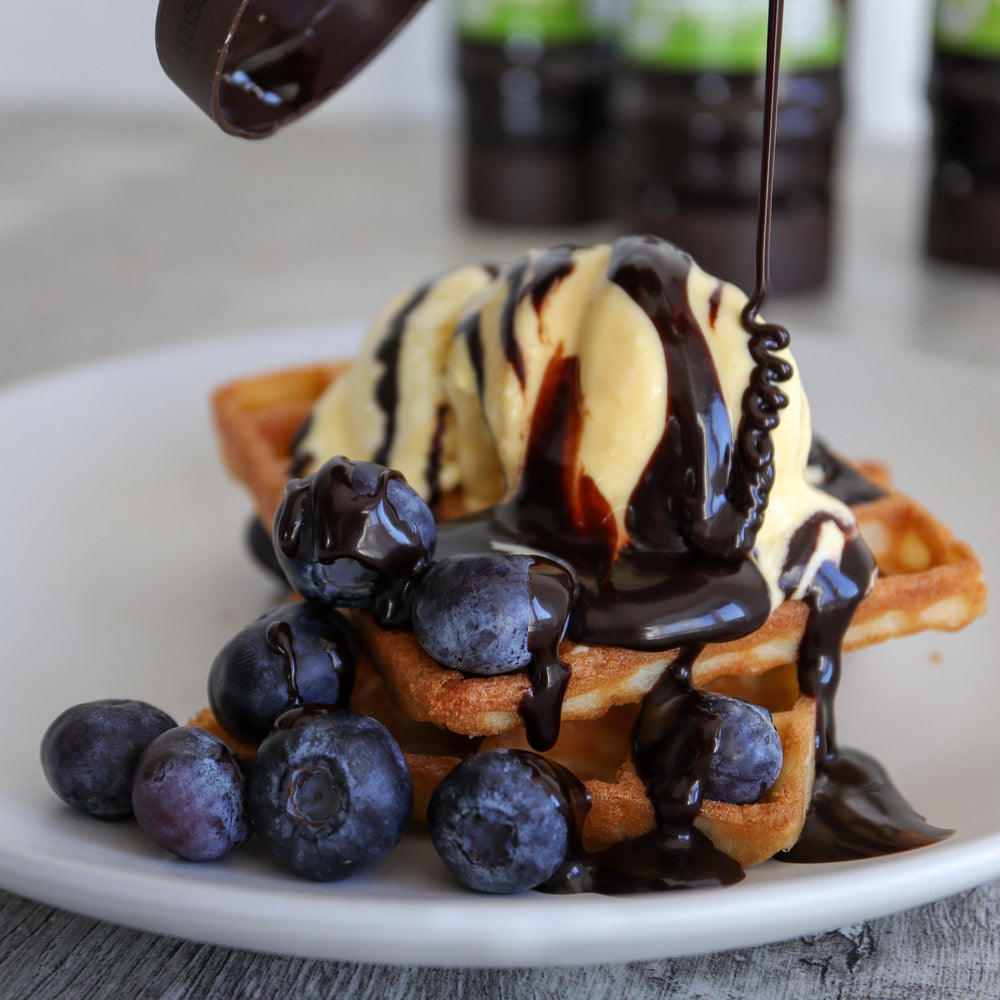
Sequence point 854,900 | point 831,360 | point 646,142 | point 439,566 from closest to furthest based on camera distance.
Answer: point 854,900 → point 439,566 → point 831,360 → point 646,142

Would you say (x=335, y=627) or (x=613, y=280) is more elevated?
(x=613, y=280)

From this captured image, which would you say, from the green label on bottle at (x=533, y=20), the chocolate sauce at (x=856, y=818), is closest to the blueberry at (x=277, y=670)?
the chocolate sauce at (x=856, y=818)

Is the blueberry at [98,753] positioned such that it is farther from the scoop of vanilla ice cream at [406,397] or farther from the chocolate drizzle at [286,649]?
the scoop of vanilla ice cream at [406,397]

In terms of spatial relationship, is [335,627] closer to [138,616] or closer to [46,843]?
[46,843]

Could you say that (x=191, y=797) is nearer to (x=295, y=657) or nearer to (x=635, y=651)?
(x=295, y=657)

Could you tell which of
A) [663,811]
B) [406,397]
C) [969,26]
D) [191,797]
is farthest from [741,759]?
[969,26]

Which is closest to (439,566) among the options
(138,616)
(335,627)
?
(335,627)

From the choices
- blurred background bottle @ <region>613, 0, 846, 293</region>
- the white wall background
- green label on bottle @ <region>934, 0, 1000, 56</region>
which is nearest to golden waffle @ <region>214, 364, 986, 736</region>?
blurred background bottle @ <region>613, 0, 846, 293</region>
